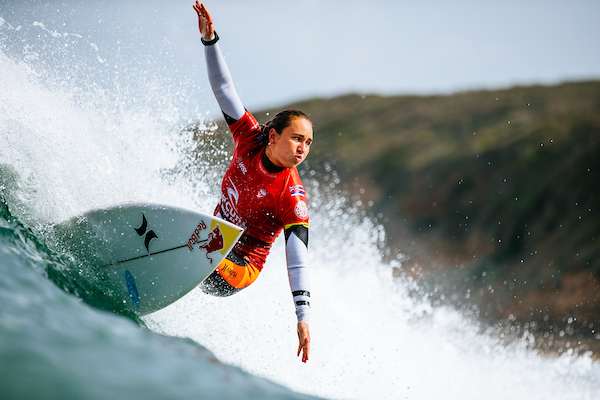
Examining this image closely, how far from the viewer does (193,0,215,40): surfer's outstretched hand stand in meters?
4.51

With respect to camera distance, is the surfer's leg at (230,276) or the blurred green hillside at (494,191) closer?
the surfer's leg at (230,276)

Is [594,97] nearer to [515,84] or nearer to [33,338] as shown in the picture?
[515,84]

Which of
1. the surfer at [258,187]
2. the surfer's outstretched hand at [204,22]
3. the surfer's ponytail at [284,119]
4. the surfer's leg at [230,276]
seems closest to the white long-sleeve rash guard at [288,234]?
the surfer at [258,187]

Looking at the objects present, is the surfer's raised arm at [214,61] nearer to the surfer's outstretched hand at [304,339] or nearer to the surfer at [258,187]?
the surfer at [258,187]

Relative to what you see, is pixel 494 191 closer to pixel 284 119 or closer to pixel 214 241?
pixel 284 119

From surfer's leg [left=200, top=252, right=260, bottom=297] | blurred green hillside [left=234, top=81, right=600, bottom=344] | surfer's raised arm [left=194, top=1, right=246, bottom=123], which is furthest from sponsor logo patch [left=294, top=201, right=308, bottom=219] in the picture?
blurred green hillside [left=234, top=81, right=600, bottom=344]

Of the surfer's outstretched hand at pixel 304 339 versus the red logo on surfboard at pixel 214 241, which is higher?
the red logo on surfboard at pixel 214 241

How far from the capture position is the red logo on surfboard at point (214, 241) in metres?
4.23

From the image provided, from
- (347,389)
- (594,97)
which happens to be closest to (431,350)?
(347,389)

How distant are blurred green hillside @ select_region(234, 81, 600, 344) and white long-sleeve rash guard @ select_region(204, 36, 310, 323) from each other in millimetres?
4815

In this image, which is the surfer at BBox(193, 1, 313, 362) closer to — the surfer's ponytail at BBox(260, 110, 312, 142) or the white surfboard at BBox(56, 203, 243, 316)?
the surfer's ponytail at BBox(260, 110, 312, 142)

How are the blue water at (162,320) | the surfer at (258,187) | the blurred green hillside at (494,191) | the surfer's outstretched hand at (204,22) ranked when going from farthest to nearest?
the blurred green hillside at (494,191)
the surfer's outstretched hand at (204,22)
the surfer at (258,187)
the blue water at (162,320)

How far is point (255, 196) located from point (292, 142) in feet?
2.00

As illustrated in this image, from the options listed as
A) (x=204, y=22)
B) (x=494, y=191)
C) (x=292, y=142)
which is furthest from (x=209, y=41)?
(x=494, y=191)
